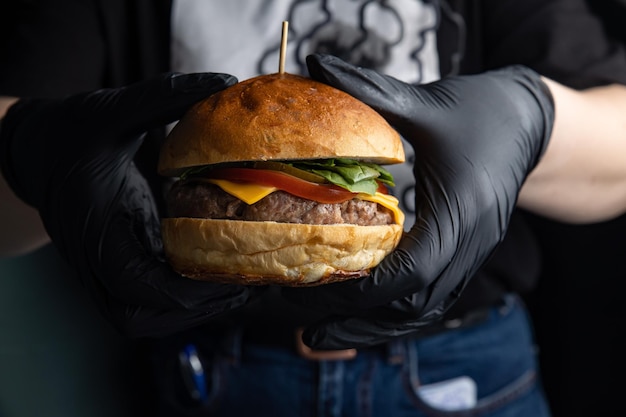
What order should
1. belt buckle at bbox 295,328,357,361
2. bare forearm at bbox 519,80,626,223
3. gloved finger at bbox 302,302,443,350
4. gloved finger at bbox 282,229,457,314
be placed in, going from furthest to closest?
belt buckle at bbox 295,328,357,361
bare forearm at bbox 519,80,626,223
gloved finger at bbox 302,302,443,350
gloved finger at bbox 282,229,457,314

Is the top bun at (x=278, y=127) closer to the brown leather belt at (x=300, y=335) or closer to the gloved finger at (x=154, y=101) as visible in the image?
the gloved finger at (x=154, y=101)

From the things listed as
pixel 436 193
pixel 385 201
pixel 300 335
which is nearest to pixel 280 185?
pixel 385 201

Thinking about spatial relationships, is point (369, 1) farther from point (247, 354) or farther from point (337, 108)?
point (247, 354)

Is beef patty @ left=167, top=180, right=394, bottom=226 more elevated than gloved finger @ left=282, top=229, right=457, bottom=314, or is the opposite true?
beef patty @ left=167, top=180, right=394, bottom=226

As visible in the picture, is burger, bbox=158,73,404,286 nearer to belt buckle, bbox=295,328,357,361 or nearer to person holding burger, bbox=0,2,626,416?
person holding burger, bbox=0,2,626,416

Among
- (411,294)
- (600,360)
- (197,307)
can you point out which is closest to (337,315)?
(411,294)

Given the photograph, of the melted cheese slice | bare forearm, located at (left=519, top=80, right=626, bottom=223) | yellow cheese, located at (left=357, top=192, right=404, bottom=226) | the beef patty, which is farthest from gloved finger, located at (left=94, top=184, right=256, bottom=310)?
bare forearm, located at (left=519, top=80, right=626, bottom=223)

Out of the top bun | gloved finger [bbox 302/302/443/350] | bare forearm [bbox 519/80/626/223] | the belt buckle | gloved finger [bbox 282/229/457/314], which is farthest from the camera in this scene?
the belt buckle

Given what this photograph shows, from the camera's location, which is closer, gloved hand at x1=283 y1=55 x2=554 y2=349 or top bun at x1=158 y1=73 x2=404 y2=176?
top bun at x1=158 y1=73 x2=404 y2=176
